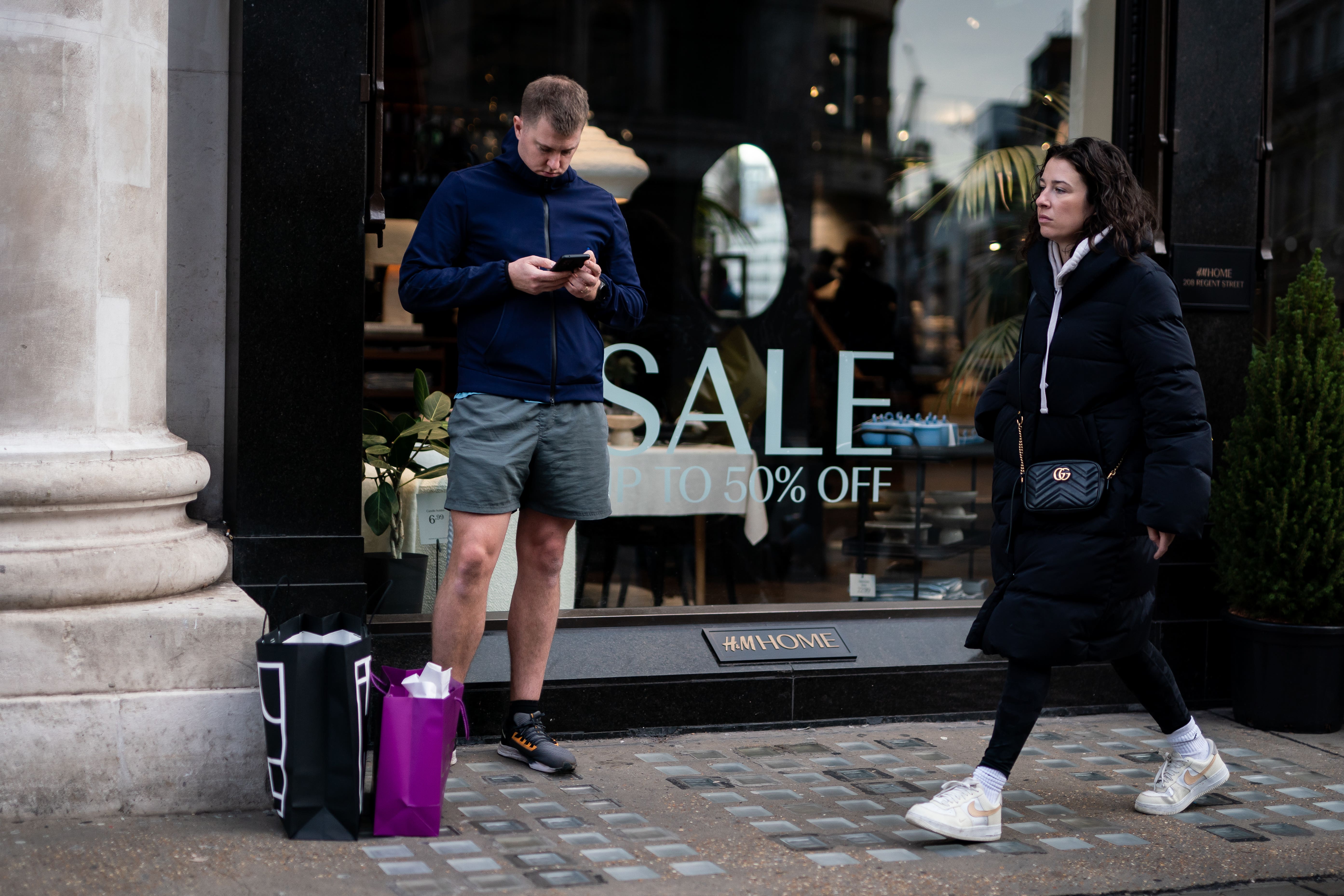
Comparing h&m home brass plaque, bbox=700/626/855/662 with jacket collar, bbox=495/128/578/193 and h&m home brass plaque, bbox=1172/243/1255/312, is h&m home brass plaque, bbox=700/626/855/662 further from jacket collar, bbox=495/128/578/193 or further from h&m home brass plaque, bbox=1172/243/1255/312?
h&m home brass plaque, bbox=1172/243/1255/312

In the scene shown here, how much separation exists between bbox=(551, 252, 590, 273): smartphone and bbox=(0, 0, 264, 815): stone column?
4.15 ft

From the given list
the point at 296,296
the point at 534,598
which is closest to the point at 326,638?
the point at 534,598

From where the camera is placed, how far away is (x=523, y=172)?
4.05 metres

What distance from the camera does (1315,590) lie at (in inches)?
195

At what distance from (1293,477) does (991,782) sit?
214cm

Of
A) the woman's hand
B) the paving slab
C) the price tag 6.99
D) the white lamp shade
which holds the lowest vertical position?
the paving slab

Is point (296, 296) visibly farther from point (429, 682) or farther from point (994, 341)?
point (994, 341)

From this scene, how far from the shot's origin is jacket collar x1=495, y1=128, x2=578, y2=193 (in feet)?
13.3

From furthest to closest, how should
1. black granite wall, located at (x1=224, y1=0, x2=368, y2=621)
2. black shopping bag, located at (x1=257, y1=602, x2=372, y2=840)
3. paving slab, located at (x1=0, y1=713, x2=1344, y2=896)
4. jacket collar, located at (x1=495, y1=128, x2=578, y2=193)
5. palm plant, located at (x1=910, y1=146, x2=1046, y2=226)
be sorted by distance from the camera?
palm plant, located at (x1=910, y1=146, x2=1046, y2=226) → black granite wall, located at (x1=224, y1=0, x2=368, y2=621) → jacket collar, located at (x1=495, y1=128, x2=578, y2=193) → black shopping bag, located at (x1=257, y1=602, x2=372, y2=840) → paving slab, located at (x1=0, y1=713, x2=1344, y2=896)

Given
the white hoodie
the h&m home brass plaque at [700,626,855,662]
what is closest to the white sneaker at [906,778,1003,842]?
the white hoodie

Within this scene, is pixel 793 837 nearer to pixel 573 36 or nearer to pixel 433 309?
pixel 433 309

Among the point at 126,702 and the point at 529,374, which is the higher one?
the point at 529,374

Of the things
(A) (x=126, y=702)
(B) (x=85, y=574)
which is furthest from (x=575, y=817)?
(B) (x=85, y=574)

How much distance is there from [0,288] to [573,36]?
14.9 feet
